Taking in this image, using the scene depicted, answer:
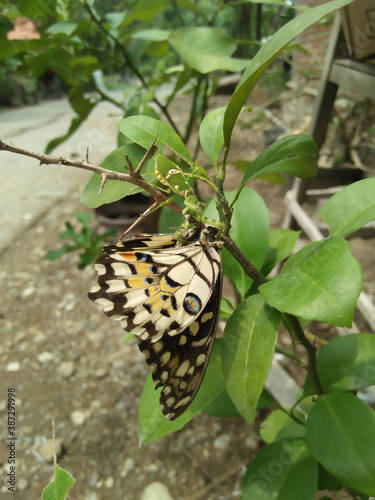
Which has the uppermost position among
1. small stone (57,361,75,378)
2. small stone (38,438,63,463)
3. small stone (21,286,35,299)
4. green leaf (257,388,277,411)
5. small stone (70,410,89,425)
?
green leaf (257,388,277,411)

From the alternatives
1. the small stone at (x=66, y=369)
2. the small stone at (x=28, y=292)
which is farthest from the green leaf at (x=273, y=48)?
the small stone at (x=28, y=292)

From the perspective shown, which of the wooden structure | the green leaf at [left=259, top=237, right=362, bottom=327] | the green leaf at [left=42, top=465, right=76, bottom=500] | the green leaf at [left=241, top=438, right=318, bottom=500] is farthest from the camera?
the wooden structure

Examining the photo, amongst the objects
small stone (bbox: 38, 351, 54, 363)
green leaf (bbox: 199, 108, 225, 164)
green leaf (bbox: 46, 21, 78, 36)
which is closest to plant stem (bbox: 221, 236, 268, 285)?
green leaf (bbox: 199, 108, 225, 164)

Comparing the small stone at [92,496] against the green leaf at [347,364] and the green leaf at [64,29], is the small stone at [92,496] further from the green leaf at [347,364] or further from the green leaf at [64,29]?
the green leaf at [64,29]

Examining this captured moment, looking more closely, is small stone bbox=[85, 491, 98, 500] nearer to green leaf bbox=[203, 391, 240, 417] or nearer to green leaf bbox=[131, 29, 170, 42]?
green leaf bbox=[203, 391, 240, 417]

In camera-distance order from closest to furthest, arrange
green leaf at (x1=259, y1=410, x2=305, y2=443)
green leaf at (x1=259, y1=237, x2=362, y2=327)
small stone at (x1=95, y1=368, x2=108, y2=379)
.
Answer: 1. green leaf at (x1=259, y1=237, x2=362, y2=327)
2. green leaf at (x1=259, y1=410, x2=305, y2=443)
3. small stone at (x1=95, y1=368, x2=108, y2=379)

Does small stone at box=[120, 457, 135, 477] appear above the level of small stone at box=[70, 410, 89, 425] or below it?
above
